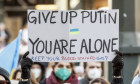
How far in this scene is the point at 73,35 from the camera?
603 centimetres

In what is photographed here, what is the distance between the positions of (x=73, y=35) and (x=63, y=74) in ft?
4.17

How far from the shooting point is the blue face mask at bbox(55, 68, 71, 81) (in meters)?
7.17

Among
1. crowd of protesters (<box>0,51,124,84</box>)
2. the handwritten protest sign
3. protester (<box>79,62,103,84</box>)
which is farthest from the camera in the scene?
protester (<box>79,62,103,84</box>)

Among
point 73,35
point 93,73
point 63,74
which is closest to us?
point 73,35

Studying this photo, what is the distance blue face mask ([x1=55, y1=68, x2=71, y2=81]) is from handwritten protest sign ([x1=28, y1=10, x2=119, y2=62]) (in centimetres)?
117

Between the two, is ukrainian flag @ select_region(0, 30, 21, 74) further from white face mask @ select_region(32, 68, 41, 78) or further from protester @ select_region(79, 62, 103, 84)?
protester @ select_region(79, 62, 103, 84)

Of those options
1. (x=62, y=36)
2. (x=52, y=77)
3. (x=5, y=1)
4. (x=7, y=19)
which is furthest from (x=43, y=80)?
(x=7, y=19)

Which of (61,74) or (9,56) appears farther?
(9,56)

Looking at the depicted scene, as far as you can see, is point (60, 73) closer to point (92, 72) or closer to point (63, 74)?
point (63, 74)

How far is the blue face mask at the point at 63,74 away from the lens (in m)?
7.17

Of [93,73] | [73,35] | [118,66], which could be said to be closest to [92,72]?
[93,73]

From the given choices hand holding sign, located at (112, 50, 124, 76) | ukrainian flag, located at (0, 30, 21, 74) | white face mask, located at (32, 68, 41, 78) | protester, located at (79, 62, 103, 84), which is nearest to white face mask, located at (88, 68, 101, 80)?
protester, located at (79, 62, 103, 84)

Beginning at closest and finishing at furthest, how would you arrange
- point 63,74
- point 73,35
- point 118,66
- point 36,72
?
point 118,66, point 73,35, point 63,74, point 36,72

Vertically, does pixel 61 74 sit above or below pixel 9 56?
below
